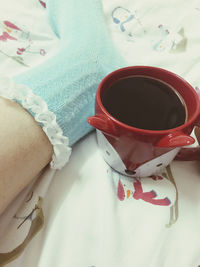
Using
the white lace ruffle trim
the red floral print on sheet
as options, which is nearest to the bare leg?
the white lace ruffle trim

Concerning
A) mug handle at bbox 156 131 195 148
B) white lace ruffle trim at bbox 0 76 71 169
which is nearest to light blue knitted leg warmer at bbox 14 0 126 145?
white lace ruffle trim at bbox 0 76 71 169

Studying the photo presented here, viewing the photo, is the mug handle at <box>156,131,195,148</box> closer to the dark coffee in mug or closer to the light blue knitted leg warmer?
the dark coffee in mug

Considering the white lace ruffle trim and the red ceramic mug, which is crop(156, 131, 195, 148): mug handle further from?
the white lace ruffle trim

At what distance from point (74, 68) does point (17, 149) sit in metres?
0.15

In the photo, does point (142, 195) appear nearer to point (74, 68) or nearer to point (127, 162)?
point (127, 162)

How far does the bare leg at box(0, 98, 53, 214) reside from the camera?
283mm

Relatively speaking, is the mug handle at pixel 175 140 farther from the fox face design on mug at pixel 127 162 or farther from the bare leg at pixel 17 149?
the bare leg at pixel 17 149

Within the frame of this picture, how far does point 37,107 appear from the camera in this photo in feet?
0.99

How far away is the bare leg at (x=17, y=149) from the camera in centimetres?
28

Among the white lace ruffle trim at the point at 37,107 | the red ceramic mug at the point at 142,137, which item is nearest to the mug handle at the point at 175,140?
the red ceramic mug at the point at 142,137

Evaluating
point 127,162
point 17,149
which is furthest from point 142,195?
point 17,149

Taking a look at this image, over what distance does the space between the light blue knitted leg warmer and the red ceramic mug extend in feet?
0.17

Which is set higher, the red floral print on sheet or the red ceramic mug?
the red ceramic mug

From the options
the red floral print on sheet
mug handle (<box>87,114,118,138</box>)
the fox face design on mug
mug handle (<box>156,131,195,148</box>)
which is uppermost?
mug handle (<box>87,114,118,138</box>)
